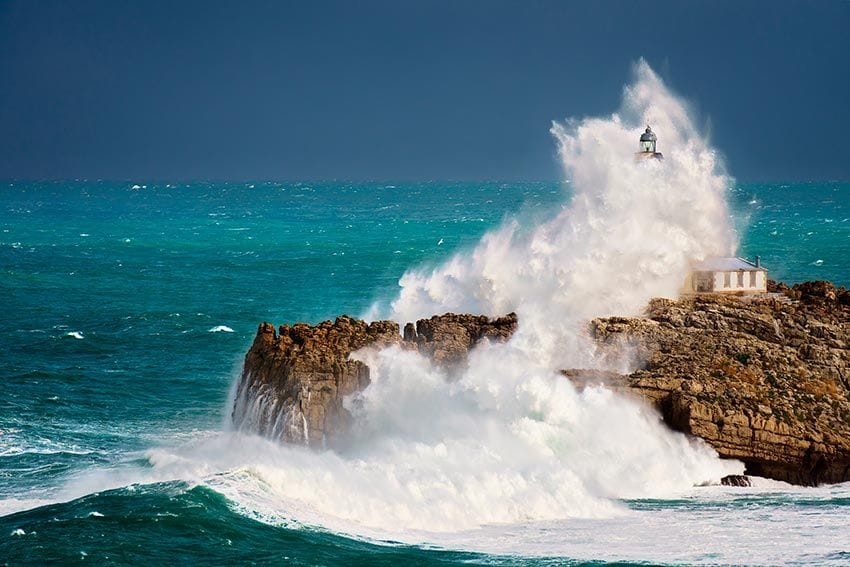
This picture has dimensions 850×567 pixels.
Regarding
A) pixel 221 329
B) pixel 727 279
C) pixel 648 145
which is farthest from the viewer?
pixel 221 329

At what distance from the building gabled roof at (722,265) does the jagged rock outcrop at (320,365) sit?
585cm

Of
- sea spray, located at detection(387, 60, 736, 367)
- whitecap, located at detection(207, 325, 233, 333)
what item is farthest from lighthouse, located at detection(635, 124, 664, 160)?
whitecap, located at detection(207, 325, 233, 333)

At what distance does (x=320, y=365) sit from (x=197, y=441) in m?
4.89

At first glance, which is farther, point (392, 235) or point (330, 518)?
point (392, 235)

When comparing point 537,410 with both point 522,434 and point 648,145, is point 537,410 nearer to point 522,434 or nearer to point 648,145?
point 522,434

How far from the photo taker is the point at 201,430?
36625 mm

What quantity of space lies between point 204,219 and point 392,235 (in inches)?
1273

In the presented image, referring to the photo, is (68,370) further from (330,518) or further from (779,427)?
(779,427)

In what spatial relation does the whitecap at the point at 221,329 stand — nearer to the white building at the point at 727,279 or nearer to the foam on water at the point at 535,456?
the foam on water at the point at 535,456

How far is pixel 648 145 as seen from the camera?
40094mm

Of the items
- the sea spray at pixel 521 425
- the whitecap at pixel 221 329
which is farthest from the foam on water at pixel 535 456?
the whitecap at pixel 221 329

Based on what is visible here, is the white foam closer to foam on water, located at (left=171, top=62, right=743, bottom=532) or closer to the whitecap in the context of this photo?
foam on water, located at (left=171, top=62, right=743, bottom=532)

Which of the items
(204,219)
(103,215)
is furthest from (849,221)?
(103,215)

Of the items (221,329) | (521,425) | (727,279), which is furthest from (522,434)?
(221,329)
